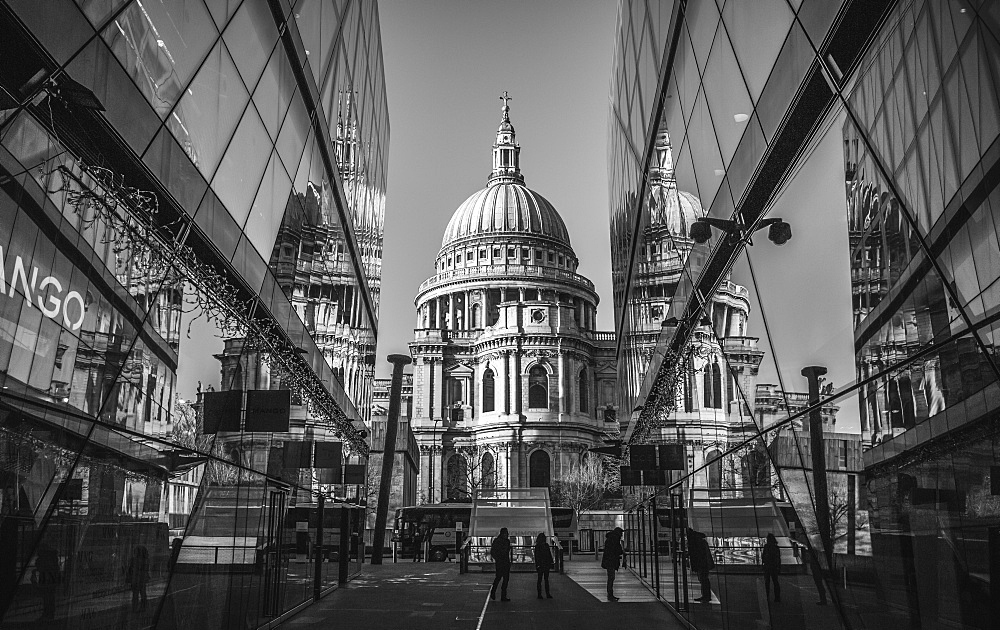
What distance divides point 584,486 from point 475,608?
211 ft

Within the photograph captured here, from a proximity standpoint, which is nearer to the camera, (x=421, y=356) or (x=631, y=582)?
(x=631, y=582)

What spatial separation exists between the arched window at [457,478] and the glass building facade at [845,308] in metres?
75.1

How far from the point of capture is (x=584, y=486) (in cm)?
7906

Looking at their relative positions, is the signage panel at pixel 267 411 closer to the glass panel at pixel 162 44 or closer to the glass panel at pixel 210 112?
the glass panel at pixel 210 112

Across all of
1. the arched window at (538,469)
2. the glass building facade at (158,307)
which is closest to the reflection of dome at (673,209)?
the glass building facade at (158,307)

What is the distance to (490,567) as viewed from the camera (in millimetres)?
29422

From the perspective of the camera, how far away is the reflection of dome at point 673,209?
12009 millimetres

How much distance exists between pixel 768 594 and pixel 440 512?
46.6 metres

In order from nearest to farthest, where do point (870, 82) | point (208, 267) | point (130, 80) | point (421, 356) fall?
point (870, 82) → point (130, 80) → point (208, 267) → point (421, 356)

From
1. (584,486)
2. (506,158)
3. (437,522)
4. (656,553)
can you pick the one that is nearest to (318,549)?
(656,553)

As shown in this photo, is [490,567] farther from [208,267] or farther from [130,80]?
Answer: [130,80]

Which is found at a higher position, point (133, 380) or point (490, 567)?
point (133, 380)

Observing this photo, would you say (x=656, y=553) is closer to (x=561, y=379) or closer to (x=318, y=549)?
(x=318, y=549)

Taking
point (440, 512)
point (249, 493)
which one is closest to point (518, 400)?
point (440, 512)
